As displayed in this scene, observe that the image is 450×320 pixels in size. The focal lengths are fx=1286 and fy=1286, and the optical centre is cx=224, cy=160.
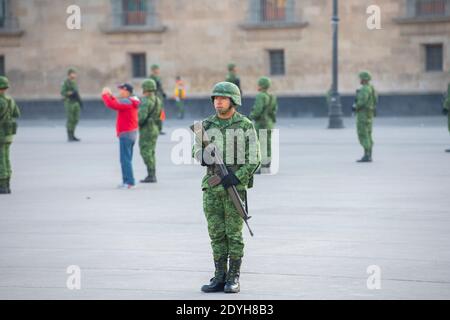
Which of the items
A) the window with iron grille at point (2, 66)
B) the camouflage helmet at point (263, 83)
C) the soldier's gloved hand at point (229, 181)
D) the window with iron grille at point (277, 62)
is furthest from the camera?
the window with iron grille at point (2, 66)

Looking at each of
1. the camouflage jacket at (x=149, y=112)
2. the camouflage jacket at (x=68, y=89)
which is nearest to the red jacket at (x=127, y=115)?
the camouflage jacket at (x=149, y=112)

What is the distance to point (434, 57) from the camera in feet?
133

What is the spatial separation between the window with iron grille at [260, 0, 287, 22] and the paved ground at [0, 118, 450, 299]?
18124mm

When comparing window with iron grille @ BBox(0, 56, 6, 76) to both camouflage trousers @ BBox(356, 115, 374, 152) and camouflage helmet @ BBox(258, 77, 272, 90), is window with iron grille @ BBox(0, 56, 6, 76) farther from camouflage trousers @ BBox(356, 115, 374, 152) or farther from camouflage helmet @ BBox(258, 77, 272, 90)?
camouflage helmet @ BBox(258, 77, 272, 90)

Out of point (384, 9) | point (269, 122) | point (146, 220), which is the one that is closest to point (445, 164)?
point (269, 122)

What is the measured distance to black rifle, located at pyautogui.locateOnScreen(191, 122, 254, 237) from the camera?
9891 millimetres

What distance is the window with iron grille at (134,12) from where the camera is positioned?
144 ft

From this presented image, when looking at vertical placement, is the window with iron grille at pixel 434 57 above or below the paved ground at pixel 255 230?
above

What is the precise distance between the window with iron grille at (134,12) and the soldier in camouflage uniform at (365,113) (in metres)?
21.5

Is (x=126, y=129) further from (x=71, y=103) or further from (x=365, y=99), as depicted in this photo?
(x=71, y=103)

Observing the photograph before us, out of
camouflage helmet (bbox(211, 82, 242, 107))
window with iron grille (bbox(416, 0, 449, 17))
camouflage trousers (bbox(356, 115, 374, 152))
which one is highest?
window with iron grille (bbox(416, 0, 449, 17))

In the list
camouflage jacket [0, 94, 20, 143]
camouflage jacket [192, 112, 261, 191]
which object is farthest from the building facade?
camouflage jacket [192, 112, 261, 191]

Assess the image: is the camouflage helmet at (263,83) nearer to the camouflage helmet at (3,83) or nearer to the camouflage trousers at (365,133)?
the camouflage trousers at (365,133)
